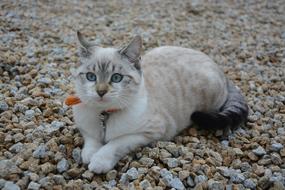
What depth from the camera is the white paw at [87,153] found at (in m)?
2.80

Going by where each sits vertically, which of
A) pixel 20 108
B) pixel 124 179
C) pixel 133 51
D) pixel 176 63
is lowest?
pixel 124 179

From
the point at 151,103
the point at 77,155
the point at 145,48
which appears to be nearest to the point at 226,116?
the point at 151,103

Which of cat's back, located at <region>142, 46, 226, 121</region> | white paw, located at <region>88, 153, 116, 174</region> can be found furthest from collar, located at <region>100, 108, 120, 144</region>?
cat's back, located at <region>142, 46, 226, 121</region>

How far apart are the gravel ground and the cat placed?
114mm

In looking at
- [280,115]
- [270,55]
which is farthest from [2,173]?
[270,55]

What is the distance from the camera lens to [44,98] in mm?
3660

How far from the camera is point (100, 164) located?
269 cm

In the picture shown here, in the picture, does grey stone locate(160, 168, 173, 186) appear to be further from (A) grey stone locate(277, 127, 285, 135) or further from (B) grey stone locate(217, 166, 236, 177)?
(A) grey stone locate(277, 127, 285, 135)

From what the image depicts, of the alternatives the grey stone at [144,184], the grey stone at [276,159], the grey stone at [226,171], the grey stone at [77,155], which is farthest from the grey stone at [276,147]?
the grey stone at [77,155]

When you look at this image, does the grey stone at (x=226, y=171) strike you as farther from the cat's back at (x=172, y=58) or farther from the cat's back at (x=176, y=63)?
the cat's back at (x=172, y=58)

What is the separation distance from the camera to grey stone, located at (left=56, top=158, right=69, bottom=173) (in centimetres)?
271

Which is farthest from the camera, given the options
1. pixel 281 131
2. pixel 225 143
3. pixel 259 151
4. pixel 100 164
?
pixel 281 131

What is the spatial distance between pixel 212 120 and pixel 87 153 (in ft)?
3.38

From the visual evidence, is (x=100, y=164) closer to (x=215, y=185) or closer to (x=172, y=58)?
(x=215, y=185)
